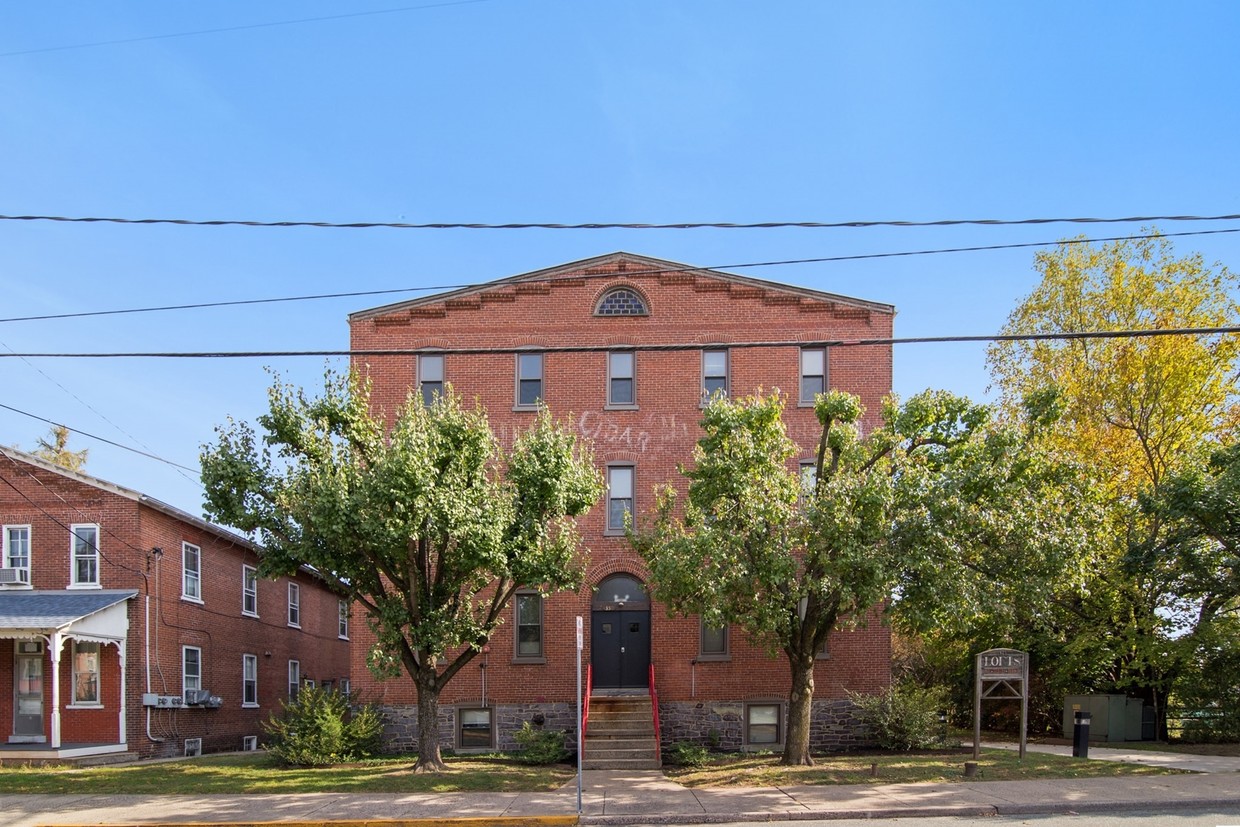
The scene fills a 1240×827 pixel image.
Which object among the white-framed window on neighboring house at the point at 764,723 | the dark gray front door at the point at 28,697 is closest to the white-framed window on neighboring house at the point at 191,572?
the dark gray front door at the point at 28,697

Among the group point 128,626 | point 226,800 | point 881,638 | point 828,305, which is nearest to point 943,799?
point 881,638

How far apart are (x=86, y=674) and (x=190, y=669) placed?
309 cm

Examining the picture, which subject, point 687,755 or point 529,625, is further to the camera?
point 529,625

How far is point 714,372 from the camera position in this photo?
1006 inches

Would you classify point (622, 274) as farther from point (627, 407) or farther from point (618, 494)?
point (618, 494)

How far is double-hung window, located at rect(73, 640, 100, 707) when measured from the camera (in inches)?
968

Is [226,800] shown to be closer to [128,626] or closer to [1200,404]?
[128,626]

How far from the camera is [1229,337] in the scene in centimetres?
2984

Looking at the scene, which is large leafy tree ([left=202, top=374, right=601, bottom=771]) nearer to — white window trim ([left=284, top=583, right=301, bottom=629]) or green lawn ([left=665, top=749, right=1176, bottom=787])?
green lawn ([left=665, top=749, right=1176, bottom=787])

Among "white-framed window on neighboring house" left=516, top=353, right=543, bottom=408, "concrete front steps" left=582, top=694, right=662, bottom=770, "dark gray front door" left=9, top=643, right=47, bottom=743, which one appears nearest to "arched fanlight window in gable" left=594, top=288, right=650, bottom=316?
"white-framed window on neighboring house" left=516, top=353, right=543, bottom=408

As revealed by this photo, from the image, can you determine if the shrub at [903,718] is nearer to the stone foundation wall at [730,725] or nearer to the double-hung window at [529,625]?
the stone foundation wall at [730,725]

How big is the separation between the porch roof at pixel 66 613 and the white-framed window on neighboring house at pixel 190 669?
95.6 inches

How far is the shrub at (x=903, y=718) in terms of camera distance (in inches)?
891

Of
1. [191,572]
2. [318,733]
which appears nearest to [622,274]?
[318,733]
